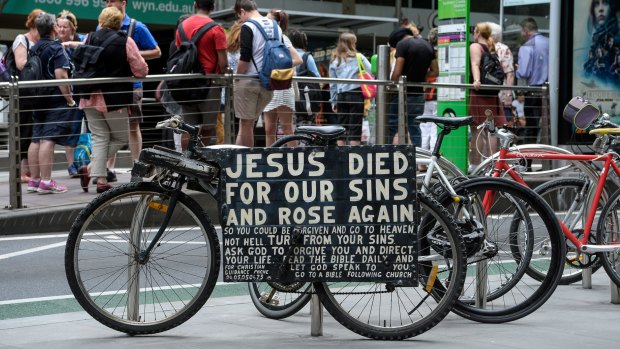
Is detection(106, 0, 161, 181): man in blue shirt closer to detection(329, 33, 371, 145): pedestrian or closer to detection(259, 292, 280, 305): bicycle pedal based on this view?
detection(329, 33, 371, 145): pedestrian

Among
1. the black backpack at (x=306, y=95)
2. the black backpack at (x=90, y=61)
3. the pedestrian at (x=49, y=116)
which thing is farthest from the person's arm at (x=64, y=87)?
the black backpack at (x=306, y=95)

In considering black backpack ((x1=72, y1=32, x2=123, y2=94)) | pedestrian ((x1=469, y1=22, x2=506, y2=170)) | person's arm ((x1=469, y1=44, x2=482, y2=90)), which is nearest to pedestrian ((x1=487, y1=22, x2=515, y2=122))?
pedestrian ((x1=469, y1=22, x2=506, y2=170))

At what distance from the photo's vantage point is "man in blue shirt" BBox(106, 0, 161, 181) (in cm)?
1189

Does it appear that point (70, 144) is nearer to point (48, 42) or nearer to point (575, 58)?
point (48, 42)

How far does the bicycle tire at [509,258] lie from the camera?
613 centimetres

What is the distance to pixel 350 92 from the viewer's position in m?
14.4

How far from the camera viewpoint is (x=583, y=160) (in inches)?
278

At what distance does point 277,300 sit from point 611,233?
6.55 feet

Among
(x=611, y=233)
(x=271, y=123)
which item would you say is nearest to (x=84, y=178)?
(x=271, y=123)

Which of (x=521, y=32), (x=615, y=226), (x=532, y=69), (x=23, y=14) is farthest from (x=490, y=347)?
(x=23, y=14)

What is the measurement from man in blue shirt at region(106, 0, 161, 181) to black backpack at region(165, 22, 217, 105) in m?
0.41

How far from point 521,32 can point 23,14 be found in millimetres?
12369

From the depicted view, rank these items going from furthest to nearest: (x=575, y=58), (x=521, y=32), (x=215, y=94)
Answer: (x=521, y=32)
(x=575, y=58)
(x=215, y=94)

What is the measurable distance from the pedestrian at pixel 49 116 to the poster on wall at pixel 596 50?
19.4ft
